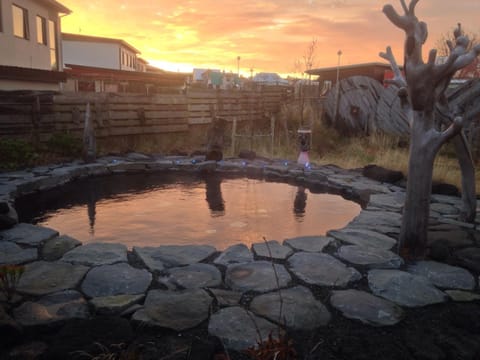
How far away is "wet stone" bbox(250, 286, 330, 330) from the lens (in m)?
2.52

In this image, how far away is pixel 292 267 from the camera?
341 cm

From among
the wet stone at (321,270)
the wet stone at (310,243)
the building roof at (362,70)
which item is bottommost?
the wet stone at (321,270)

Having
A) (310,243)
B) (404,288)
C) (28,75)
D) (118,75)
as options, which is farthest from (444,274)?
(118,75)

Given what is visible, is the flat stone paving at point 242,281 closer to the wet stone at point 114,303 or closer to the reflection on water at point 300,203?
the wet stone at point 114,303

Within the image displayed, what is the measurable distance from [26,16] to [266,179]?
509 inches

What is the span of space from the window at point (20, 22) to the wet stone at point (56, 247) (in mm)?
13476

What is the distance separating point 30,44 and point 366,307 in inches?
660

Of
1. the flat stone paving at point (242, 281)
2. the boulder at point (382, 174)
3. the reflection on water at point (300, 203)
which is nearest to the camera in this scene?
the flat stone paving at point (242, 281)

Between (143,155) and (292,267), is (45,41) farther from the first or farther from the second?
(292,267)

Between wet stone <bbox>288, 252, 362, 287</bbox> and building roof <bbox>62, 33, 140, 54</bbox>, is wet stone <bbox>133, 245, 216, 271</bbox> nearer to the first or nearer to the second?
wet stone <bbox>288, 252, 362, 287</bbox>

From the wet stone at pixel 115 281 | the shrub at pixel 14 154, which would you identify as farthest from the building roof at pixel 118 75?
the wet stone at pixel 115 281

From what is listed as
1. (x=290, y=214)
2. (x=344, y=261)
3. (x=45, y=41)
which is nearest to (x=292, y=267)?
(x=344, y=261)

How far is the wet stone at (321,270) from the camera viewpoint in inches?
124

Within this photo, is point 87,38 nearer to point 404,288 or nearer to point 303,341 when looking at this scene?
point 404,288
